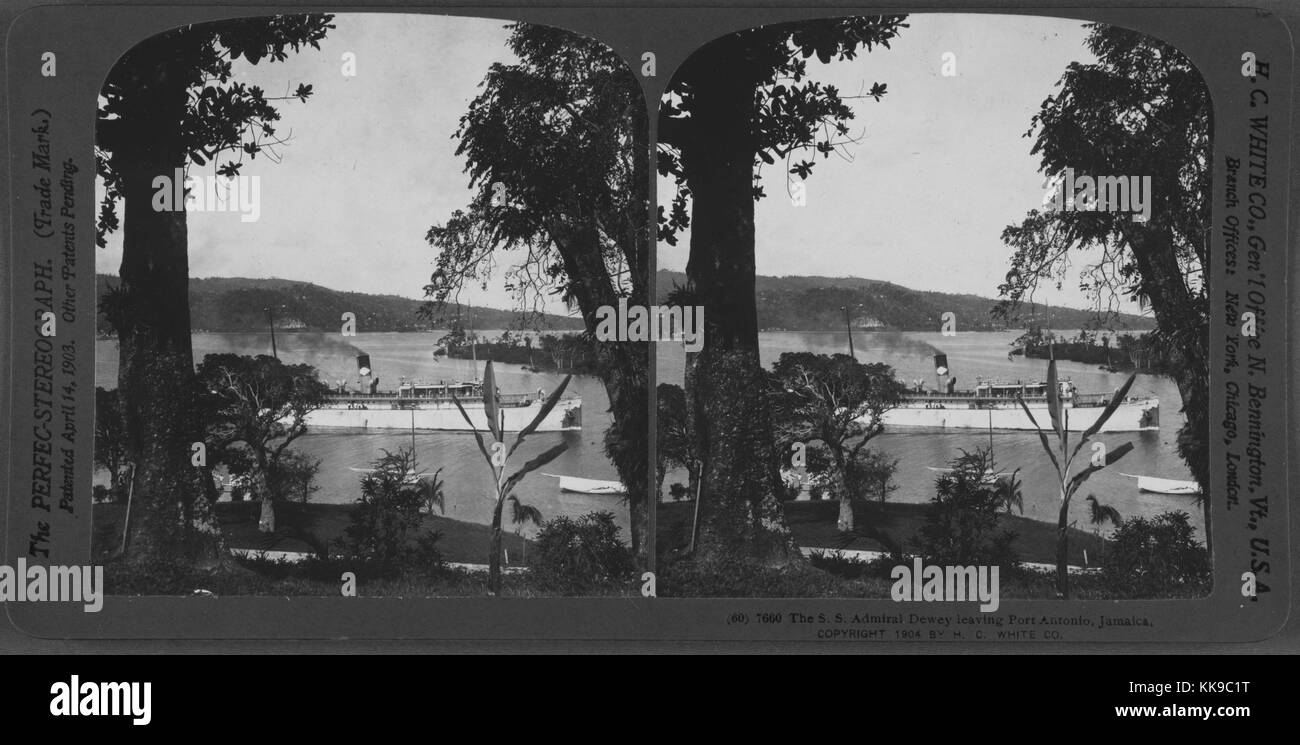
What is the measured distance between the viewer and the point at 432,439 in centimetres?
659

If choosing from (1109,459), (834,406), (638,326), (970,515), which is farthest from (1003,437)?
(638,326)

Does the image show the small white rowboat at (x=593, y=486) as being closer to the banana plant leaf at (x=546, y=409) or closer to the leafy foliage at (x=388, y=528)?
the banana plant leaf at (x=546, y=409)

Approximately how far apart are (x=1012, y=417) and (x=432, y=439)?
8.96 feet

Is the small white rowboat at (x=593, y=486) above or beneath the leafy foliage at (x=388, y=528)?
above

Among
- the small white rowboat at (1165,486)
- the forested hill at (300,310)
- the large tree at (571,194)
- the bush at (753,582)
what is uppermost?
the large tree at (571,194)

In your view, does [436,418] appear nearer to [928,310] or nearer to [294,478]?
[294,478]

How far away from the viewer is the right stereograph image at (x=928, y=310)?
21.3ft

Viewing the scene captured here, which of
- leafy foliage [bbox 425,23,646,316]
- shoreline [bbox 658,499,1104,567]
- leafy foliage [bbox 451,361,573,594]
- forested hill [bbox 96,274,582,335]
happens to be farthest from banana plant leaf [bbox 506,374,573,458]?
shoreline [bbox 658,499,1104,567]

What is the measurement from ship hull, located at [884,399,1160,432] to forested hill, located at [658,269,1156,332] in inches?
15.1

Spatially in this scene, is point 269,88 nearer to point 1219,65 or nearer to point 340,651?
point 340,651

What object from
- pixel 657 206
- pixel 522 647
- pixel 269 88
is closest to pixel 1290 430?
pixel 657 206

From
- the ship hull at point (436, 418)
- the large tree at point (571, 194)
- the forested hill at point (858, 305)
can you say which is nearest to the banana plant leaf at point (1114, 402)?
the forested hill at point (858, 305)

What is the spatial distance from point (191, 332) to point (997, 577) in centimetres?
395

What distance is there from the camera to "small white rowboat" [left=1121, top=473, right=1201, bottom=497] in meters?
6.53
